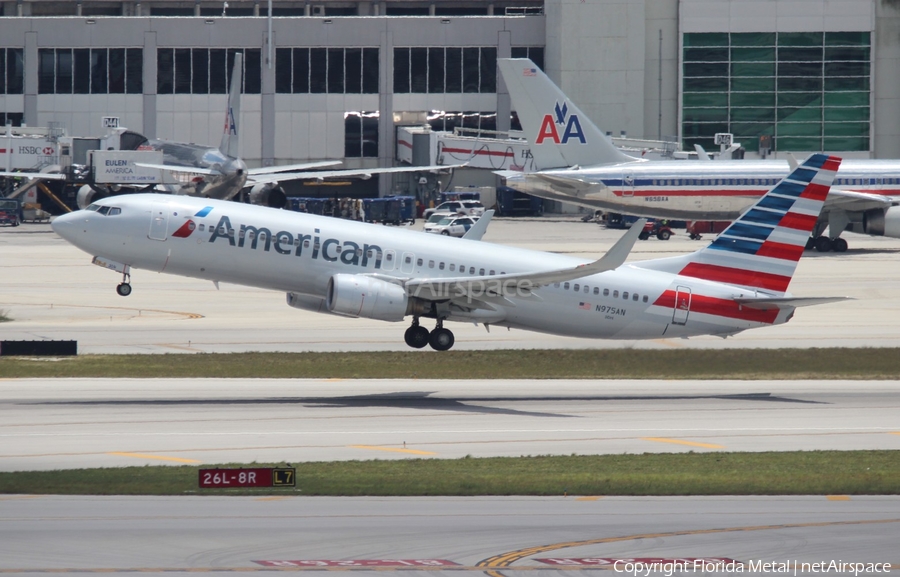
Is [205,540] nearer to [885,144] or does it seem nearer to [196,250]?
[196,250]

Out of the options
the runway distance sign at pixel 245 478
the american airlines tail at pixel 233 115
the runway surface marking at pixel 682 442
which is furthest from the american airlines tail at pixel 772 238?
the american airlines tail at pixel 233 115

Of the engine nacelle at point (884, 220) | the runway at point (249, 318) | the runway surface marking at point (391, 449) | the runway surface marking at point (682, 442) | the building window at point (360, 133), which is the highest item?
the building window at point (360, 133)

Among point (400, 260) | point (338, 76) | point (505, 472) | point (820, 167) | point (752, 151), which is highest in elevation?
point (338, 76)

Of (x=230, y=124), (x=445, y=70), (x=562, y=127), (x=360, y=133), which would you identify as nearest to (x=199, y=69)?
(x=360, y=133)

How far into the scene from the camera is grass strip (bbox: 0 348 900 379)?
37969 millimetres

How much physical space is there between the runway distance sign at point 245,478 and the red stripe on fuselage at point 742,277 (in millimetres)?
21409

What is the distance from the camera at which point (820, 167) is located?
38.0m

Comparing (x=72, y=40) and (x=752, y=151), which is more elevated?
(x=72, y=40)

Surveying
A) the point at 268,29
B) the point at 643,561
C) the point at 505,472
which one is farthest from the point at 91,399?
the point at 268,29

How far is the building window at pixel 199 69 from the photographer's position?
120 meters

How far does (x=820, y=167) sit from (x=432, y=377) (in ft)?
47.9

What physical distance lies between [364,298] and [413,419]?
5522 mm

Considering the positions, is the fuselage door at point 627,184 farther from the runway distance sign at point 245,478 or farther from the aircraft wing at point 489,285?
the runway distance sign at point 245,478

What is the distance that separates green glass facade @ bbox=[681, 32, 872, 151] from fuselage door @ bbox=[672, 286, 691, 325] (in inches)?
3376
